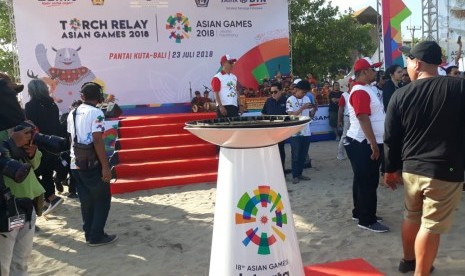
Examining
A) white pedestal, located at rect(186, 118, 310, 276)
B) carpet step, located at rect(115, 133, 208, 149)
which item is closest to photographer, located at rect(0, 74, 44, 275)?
white pedestal, located at rect(186, 118, 310, 276)

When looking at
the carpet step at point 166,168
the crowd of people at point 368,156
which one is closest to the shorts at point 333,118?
the carpet step at point 166,168

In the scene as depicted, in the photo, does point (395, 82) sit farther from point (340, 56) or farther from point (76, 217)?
point (340, 56)

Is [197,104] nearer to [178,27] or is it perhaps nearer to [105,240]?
[178,27]

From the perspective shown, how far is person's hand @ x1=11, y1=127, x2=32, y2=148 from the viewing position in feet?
7.93

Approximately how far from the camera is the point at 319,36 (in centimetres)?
2228

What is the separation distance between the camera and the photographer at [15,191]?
1.96 metres

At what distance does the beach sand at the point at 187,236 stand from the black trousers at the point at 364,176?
205 mm

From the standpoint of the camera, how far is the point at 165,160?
7.09 meters

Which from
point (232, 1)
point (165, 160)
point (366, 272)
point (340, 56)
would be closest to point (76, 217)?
point (165, 160)

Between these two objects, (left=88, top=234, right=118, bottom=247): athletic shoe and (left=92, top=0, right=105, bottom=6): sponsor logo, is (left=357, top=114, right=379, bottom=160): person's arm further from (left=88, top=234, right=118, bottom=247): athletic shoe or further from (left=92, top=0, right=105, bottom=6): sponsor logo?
(left=92, top=0, right=105, bottom=6): sponsor logo

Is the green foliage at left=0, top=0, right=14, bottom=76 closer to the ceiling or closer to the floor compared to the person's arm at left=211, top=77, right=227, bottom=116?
closer to the ceiling

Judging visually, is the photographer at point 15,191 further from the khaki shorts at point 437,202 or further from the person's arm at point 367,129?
the person's arm at point 367,129

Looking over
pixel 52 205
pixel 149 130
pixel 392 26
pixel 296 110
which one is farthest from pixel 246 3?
pixel 52 205

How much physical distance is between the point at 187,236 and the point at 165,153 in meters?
3.08
